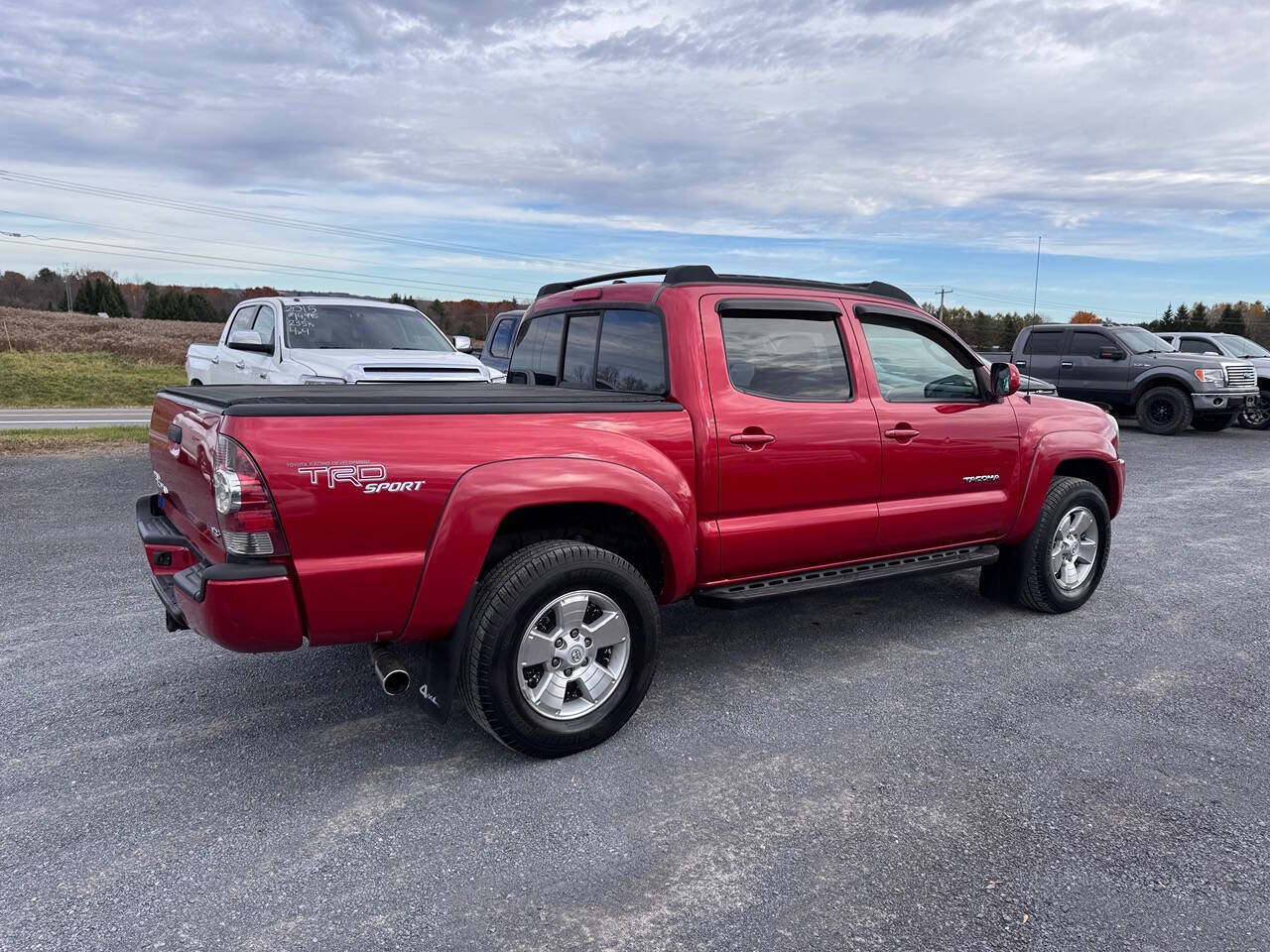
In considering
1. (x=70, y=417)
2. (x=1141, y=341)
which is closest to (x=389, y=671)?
(x=70, y=417)

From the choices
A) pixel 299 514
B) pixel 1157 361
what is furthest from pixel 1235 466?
pixel 299 514

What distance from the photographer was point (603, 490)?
11.6 ft

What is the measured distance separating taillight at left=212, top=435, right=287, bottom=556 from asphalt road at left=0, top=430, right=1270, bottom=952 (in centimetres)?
95

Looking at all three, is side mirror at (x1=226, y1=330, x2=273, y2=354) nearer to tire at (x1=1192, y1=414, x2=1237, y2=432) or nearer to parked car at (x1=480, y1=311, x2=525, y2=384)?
parked car at (x1=480, y1=311, x2=525, y2=384)

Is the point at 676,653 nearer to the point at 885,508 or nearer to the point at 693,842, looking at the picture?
the point at 885,508

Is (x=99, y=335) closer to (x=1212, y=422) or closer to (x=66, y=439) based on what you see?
(x=66, y=439)

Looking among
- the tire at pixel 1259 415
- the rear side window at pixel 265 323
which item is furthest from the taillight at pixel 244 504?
the tire at pixel 1259 415

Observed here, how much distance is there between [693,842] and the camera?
2992 mm

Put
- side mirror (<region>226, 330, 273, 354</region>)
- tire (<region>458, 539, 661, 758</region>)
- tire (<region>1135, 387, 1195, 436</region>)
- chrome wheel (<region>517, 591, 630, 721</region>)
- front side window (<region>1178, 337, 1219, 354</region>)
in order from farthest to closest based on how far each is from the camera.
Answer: front side window (<region>1178, 337, 1219, 354</region>)
tire (<region>1135, 387, 1195, 436</region>)
side mirror (<region>226, 330, 273, 354</region>)
chrome wheel (<region>517, 591, 630, 721</region>)
tire (<region>458, 539, 661, 758</region>)

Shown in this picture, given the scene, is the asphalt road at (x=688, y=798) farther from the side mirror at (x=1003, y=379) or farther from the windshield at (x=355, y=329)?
the windshield at (x=355, y=329)

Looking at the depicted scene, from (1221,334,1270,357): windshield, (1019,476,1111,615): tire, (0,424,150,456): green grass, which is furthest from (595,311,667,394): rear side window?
(1221,334,1270,357): windshield

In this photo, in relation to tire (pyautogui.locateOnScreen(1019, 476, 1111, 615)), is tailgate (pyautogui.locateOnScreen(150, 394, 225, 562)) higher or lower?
higher

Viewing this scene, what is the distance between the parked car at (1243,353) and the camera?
17.4m

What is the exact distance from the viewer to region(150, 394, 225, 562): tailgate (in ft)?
10.3
